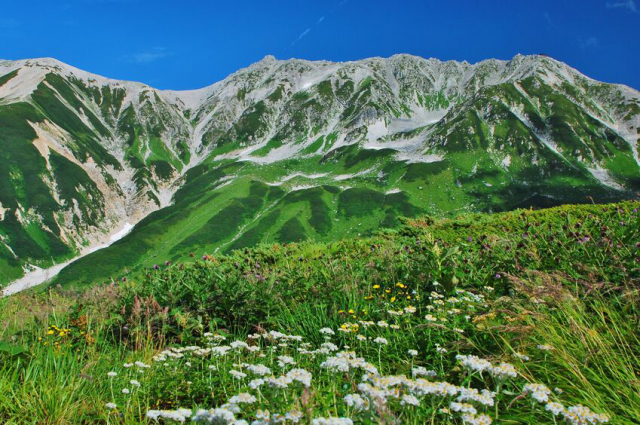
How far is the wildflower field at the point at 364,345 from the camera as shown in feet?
11.3

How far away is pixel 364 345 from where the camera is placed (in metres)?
6.21

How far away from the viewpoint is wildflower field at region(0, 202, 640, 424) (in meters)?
3.43

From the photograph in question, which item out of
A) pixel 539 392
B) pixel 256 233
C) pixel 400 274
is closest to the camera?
pixel 539 392

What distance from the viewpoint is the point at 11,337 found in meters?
6.99

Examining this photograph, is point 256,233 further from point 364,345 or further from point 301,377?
point 301,377

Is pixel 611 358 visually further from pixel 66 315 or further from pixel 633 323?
pixel 66 315

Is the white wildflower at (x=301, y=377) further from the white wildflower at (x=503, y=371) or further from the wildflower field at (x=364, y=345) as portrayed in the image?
the white wildflower at (x=503, y=371)

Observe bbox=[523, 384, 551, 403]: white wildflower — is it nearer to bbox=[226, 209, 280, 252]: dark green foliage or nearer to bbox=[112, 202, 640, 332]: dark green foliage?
bbox=[112, 202, 640, 332]: dark green foliage

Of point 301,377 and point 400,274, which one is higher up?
point 301,377

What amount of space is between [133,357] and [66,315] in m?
3.53

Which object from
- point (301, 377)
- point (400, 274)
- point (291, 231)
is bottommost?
point (291, 231)

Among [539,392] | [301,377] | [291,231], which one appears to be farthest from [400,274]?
[291,231]

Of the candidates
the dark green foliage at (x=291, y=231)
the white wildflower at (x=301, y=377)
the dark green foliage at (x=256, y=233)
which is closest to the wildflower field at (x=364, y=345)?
the white wildflower at (x=301, y=377)

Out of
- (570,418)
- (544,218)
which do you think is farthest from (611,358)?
(544,218)
